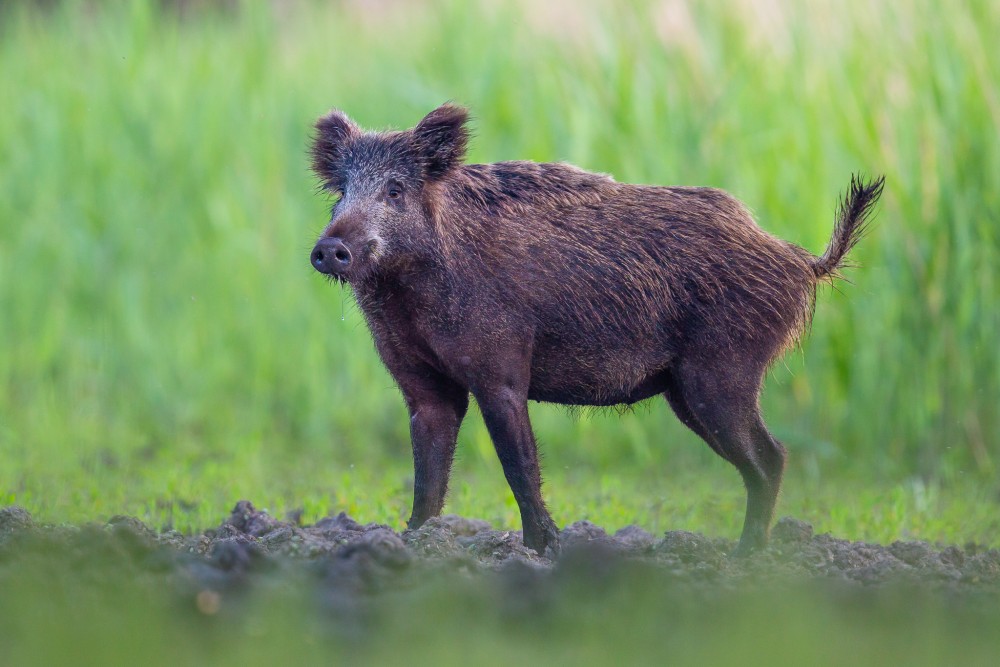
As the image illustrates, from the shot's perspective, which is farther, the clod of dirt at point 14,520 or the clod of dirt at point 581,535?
the clod of dirt at point 581,535

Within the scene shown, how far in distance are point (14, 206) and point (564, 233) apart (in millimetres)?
6168

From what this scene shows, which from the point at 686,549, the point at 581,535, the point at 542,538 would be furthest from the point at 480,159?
the point at 686,549

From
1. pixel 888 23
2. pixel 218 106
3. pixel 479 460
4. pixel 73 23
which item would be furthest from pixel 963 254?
pixel 73 23

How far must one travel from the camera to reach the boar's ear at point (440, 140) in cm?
538

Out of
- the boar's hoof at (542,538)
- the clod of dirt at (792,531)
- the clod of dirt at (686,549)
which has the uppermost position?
the clod of dirt at (792,531)

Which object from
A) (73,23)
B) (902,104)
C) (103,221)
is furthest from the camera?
(73,23)

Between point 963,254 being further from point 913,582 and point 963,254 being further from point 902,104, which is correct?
point 913,582

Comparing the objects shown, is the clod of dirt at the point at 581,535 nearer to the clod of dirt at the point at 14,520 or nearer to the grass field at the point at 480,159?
the grass field at the point at 480,159

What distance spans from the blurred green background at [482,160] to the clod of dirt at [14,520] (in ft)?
3.24

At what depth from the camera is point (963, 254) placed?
7750mm

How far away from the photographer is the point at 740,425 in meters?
5.48

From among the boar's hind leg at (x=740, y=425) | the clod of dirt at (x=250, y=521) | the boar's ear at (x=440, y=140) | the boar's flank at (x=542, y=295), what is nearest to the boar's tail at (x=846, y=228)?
the boar's flank at (x=542, y=295)

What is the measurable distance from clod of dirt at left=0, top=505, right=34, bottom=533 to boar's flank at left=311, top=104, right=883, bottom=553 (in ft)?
4.92

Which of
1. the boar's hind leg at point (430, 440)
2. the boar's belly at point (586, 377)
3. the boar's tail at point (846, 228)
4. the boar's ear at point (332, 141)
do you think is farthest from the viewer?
the boar's tail at point (846, 228)
